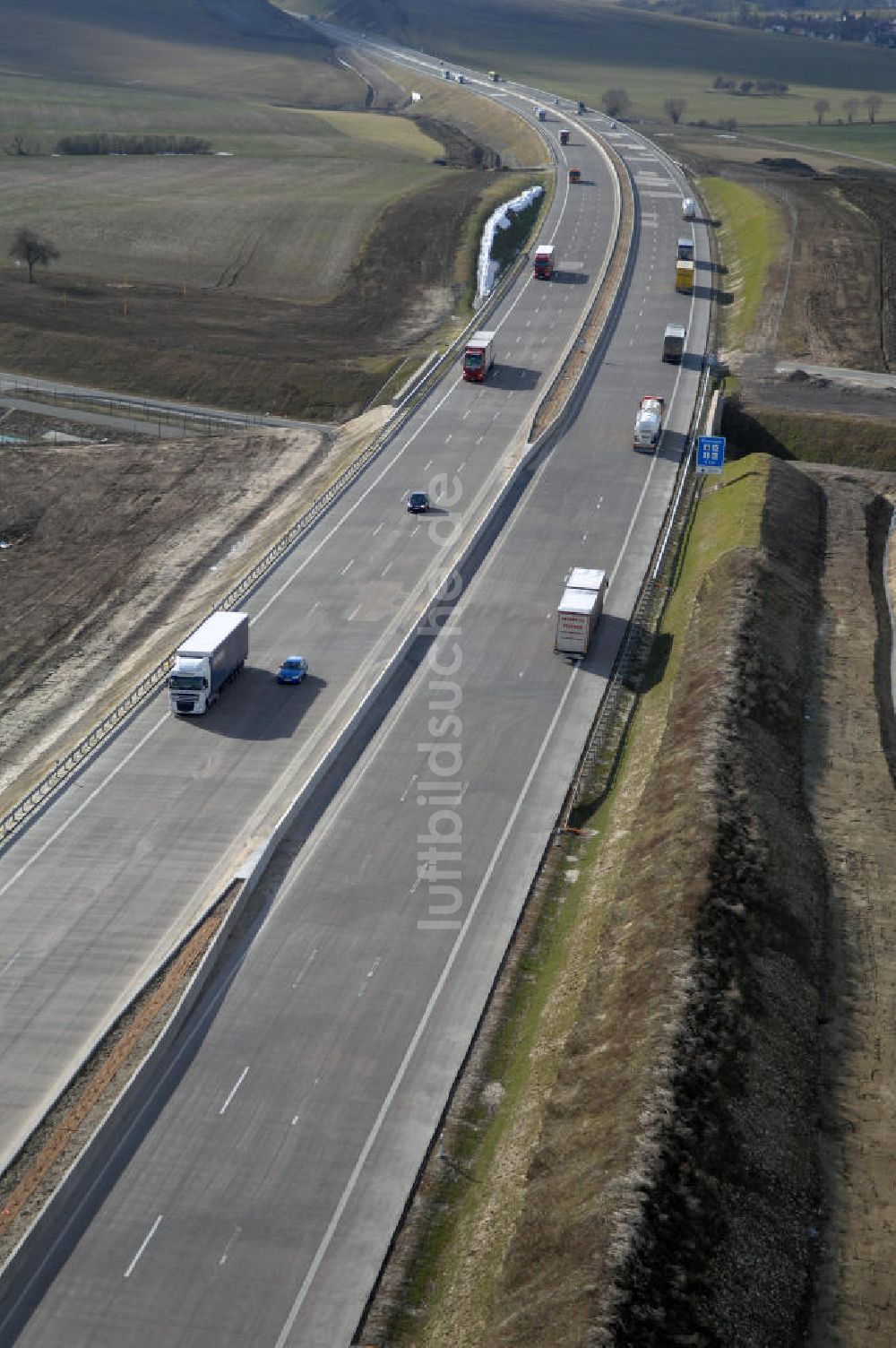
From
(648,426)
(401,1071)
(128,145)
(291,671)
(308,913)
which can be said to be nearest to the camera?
(401,1071)

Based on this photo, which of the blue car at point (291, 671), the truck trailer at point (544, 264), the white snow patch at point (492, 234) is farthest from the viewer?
the white snow patch at point (492, 234)

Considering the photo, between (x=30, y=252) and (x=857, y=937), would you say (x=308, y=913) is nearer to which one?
(x=857, y=937)

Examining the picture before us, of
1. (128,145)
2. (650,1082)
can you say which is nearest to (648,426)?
(650,1082)

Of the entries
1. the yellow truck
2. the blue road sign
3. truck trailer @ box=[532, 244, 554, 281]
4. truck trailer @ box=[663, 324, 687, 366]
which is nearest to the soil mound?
truck trailer @ box=[532, 244, 554, 281]

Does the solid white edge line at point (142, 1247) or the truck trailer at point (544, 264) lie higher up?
the truck trailer at point (544, 264)

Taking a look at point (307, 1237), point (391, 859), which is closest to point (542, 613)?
point (391, 859)

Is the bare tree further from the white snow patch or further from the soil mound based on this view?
the soil mound

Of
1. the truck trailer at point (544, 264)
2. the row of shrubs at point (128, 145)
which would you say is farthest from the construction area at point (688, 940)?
the row of shrubs at point (128, 145)

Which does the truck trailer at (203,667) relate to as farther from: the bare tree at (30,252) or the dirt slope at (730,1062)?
the bare tree at (30,252)
